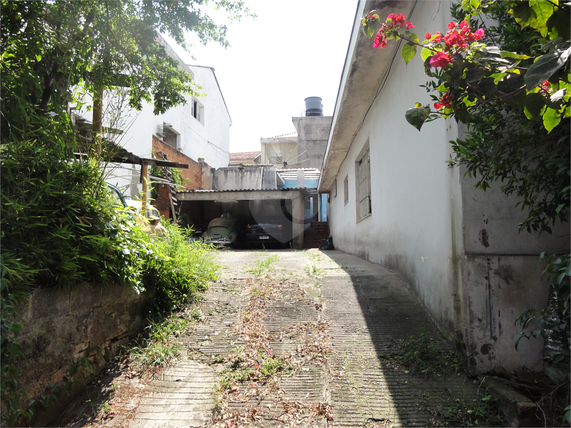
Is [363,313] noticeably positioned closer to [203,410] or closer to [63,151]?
[203,410]

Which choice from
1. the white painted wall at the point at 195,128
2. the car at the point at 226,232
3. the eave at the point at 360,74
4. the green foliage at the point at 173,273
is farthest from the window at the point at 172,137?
the green foliage at the point at 173,273

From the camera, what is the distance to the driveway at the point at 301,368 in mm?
2367

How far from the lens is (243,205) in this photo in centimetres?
1608

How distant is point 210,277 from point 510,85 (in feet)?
12.4

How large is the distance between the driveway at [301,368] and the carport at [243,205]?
815 cm

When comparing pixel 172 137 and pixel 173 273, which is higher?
pixel 172 137

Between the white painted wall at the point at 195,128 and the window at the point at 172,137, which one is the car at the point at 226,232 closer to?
the white painted wall at the point at 195,128

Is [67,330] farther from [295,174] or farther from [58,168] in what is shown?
[295,174]

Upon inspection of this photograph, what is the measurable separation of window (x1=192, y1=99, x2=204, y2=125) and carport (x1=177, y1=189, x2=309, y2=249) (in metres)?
4.64

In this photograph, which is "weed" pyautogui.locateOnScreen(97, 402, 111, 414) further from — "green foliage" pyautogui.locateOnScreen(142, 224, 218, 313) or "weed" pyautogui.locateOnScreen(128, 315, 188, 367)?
"green foliage" pyautogui.locateOnScreen(142, 224, 218, 313)

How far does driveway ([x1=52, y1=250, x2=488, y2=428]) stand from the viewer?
7.77 feet

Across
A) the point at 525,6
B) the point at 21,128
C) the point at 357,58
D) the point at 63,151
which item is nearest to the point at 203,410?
the point at 63,151

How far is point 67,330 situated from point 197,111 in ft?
53.1

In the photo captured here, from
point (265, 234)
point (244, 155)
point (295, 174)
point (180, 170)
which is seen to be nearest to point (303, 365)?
point (265, 234)
